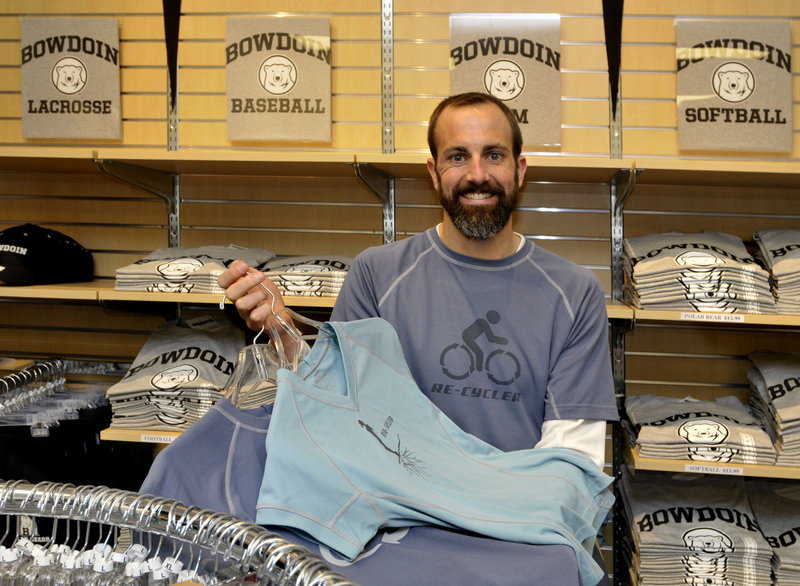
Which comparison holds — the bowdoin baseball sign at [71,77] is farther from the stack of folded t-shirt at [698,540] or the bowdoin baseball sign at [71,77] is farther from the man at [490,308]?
the stack of folded t-shirt at [698,540]

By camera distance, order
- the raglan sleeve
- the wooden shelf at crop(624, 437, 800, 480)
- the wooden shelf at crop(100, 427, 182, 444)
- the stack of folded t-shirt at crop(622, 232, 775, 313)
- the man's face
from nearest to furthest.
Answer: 1. the raglan sleeve
2. the man's face
3. the wooden shelf at crop(624, 437, 800, 480)
4. the stack of folded t-shirt at crop(622, 232, 775, 313)
5. the wooden shelf at crop(100, 427, 182, 444)

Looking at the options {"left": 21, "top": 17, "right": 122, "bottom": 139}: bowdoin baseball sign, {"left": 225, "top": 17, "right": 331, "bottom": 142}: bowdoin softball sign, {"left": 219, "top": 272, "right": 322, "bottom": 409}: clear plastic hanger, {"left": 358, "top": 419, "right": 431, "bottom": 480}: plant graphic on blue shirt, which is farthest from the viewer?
{"left": 21, "top": 17, "right": 122, "bottom": 139}: bowdoin baseball sign

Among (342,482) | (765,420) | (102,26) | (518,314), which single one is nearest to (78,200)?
(102,26)

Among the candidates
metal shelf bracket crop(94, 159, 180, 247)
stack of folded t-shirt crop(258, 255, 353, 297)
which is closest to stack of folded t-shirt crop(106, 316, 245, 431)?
stack of folded t-shirt crop(258, 255, 353, 297)

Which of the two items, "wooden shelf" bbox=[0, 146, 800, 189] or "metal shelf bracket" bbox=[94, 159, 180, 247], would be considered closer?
"wooden shelf" bbox=[0, 146, 800, 189]

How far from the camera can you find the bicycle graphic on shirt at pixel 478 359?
68.5 inches

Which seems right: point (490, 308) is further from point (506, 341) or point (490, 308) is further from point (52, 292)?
point (52, 292)

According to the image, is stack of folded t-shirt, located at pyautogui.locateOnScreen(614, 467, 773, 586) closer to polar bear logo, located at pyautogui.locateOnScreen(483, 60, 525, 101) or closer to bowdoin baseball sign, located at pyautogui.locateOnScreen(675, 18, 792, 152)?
bowdoin baseball sign, located at pyautogui.locateOnScreen(675, 18, 792, 152)

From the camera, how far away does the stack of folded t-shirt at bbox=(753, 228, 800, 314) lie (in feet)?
8.16

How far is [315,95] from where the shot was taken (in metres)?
3.00

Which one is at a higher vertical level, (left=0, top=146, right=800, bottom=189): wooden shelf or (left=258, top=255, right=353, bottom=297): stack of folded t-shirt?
(left=0, top=146, right=800, bottom=189): wooden shelf

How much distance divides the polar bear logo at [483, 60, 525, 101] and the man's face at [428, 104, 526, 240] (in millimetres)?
1138

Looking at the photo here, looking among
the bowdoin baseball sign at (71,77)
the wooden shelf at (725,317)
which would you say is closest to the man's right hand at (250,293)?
the wooden shelf at (725,317)

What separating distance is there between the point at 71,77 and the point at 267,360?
7.53ft
